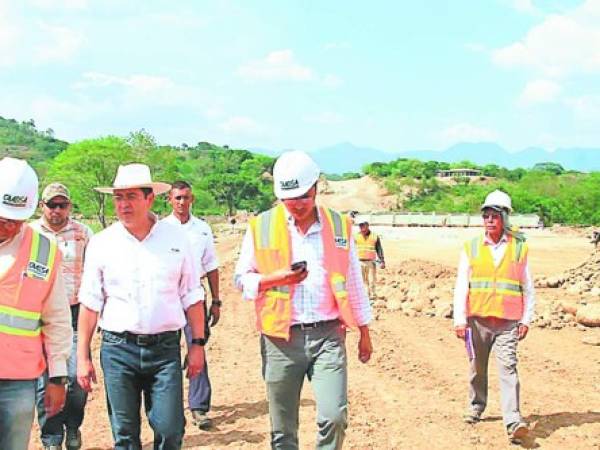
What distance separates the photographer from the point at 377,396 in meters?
8.71

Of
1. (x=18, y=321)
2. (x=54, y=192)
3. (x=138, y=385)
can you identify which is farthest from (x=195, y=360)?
(x=54, y=192)

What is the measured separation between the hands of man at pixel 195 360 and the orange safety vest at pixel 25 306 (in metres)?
1.01

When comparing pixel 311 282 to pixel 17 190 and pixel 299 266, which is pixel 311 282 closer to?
pixel 299 266

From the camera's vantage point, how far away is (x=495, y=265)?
23.5ft

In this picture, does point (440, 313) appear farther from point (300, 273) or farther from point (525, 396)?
point (300, 273)

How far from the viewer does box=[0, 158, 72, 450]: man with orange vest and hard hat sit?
13.0ft

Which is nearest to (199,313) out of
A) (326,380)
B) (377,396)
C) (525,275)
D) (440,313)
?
(326,380)

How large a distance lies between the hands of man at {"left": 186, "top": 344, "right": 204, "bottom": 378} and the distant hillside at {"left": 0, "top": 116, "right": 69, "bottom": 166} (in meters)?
129

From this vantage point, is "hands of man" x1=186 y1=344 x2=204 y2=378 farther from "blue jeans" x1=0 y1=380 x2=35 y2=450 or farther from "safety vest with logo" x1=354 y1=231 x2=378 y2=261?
"safety vest with logo" x1=354 y1=231 x2=378 y2=261

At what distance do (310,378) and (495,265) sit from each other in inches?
112

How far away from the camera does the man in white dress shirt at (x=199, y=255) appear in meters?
6.99

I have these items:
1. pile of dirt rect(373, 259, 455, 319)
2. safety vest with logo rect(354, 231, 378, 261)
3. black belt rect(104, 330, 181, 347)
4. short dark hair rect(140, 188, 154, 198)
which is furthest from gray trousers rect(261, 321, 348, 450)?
safety vest with logo rect(354, 231, 378, 261)

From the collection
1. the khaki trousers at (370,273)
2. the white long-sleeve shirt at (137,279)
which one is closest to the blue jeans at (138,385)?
the white long-sleeve shirt at (137,279)

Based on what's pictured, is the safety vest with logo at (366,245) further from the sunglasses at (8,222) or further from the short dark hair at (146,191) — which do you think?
the sunglasses at (8,222)
